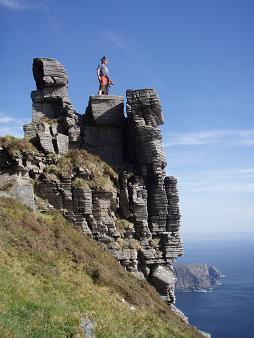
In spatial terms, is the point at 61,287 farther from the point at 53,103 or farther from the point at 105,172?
the point at 53,103

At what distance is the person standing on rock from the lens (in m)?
43.0

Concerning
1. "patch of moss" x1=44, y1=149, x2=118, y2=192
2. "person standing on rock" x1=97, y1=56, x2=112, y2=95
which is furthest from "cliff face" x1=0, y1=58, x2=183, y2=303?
"person standing on rock" x1=97, y1=56, x2=112, y2=95

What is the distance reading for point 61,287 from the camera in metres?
23.1

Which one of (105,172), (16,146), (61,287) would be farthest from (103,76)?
(61,287)

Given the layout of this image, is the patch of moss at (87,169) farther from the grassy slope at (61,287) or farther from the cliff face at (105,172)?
the grassy slope at (61,287)

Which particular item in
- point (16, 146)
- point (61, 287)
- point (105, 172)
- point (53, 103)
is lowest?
point (61, 287)

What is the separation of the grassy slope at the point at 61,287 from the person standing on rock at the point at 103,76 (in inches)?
565

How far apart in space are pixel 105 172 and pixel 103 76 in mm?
10135

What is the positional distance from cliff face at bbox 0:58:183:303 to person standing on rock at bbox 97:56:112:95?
2270 millimetres

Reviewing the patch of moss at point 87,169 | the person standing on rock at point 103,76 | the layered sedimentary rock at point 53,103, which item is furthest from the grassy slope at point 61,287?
the person standing on rock at point 103,76

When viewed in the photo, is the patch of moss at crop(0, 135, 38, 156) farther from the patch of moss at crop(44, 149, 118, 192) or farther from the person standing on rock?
the person standing on rock

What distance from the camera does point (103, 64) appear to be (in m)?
43.5

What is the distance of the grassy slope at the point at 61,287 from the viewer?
17984mm

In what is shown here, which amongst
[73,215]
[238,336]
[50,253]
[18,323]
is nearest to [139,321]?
[50,253]
